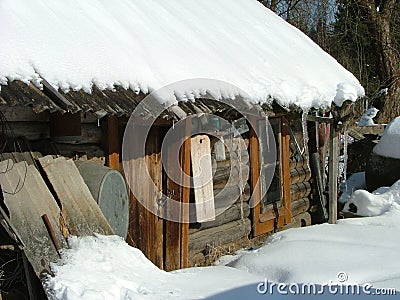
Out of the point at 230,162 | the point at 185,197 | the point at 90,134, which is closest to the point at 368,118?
the point at 230,162

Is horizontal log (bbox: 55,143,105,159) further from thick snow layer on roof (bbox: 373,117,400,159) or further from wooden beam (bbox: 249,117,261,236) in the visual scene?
thick snow layer on roof (bbox: 373,117,400,159)

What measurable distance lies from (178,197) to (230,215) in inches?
57.5

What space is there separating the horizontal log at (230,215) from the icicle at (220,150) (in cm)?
72

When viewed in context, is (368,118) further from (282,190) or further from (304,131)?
(304,131)

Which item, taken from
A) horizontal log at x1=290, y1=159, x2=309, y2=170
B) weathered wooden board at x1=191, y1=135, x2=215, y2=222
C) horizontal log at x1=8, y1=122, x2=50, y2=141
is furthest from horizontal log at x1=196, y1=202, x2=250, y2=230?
horizontal log at x1=8, y1=122, x2=50, y2=141

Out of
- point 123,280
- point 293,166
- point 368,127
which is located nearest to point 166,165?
point 123,280

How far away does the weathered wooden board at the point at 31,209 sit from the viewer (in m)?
3.88

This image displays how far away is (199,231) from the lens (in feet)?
21.7

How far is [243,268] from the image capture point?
5398mm

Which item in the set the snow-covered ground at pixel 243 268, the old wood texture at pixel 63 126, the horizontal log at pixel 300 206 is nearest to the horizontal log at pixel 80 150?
the old wood texture at pixel 63 126

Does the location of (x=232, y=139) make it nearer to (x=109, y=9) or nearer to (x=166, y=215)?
(x=166, y=215)

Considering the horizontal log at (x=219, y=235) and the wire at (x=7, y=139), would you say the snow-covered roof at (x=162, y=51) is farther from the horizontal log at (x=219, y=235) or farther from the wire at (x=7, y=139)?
the horizontal log at (x=219, y=235)

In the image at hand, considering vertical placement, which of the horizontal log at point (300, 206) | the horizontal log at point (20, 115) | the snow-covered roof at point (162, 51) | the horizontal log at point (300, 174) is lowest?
the horizontal log at point (300, 206)

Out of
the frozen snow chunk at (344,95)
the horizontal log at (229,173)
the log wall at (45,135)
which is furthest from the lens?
the frozen snow chunk at (344,95)
